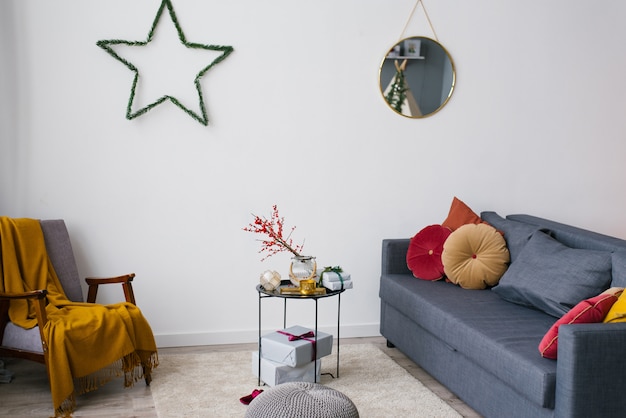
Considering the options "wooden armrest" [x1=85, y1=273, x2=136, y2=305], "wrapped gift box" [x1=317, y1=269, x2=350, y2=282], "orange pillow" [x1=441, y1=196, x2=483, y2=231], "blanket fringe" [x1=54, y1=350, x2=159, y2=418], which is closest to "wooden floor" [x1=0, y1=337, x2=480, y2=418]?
"blanket fringe" [x1=54, y1=350, x2=159, y2=418]

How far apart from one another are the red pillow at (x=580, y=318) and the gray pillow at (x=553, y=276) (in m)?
0.46

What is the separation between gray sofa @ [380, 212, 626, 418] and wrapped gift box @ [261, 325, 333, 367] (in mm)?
518

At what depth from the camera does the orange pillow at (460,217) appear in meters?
4.19

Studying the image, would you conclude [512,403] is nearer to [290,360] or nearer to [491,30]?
[290,360]

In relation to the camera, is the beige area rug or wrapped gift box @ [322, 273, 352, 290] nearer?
the beige area rug

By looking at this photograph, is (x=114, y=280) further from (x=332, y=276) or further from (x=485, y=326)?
(x=485, y=326)

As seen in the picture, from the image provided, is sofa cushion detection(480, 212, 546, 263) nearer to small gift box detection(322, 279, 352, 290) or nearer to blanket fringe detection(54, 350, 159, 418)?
small gift box detection(322, 279, 352, 290)

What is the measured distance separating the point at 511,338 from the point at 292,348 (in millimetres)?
1030

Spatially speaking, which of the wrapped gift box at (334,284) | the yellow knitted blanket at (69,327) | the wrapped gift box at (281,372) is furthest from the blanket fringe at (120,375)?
the wrapped gift box at (334,284)

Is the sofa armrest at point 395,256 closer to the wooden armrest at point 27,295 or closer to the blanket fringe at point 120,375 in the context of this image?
the blanket fringe at point 120,375

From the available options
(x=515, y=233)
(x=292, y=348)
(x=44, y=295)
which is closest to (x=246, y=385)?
(x=292, y=348)

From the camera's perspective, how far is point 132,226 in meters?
4.12

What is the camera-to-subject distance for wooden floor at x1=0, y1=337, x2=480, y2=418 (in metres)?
3.18

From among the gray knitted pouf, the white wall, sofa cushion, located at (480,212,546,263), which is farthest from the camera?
the white wall
